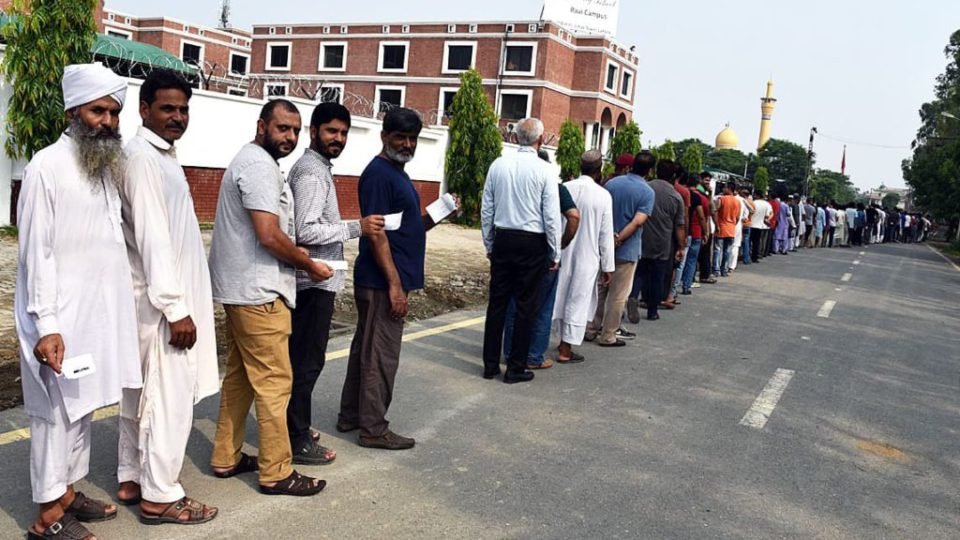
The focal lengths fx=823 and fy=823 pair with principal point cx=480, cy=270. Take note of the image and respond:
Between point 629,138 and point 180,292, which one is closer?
point 180,292

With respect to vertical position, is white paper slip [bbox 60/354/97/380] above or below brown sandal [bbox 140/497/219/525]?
above

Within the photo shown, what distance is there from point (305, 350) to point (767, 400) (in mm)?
3690

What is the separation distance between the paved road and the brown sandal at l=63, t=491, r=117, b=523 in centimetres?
7

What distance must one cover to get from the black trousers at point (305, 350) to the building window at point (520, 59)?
135 feet

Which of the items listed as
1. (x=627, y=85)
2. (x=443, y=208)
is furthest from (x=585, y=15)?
(x=443, y=208)

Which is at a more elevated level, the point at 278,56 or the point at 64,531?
the point at 278,56

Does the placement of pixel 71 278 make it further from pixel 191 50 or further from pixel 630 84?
pixel 191 50

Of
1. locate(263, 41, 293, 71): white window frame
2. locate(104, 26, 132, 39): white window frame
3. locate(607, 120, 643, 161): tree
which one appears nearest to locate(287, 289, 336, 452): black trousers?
locate(607, 120, 643, 161): tree

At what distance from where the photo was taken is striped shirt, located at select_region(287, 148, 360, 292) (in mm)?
3850

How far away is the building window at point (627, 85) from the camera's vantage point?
4894 cm

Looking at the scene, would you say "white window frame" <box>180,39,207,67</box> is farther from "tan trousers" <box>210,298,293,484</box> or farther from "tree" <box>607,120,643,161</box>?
"tan trousers" <box>210,298,293,484</box>

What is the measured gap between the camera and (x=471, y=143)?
22.9m

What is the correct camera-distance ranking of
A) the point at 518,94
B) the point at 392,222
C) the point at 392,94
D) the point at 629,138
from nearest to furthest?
1. the point at 392,222
2. the point at 629,138
3. the point at 518,94
4. the point at 392,94

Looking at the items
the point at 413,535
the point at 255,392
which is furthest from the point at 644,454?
the point at 255,392
